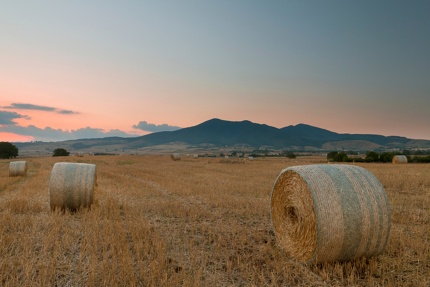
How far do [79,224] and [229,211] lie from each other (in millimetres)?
5057

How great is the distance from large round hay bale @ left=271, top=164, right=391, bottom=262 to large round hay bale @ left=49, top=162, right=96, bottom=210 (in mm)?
7727

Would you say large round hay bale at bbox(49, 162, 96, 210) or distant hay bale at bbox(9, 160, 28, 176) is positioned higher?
large round hay bale at bbox(49, 162, 96, 210)

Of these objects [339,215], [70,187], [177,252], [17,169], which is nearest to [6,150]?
[17,169]

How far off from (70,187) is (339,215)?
908 centimetres

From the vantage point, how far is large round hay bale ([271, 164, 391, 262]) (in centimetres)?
629

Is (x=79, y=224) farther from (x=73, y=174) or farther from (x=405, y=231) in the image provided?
(x=405, y=231)

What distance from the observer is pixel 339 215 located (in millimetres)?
6332

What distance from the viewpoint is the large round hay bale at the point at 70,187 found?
11289 mm

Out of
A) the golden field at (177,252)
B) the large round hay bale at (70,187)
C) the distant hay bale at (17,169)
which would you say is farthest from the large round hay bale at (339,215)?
the distant hay bale at (17,169)

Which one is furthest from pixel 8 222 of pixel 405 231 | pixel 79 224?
pixel 405 231

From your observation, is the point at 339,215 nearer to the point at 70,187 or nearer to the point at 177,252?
the point at 177,252

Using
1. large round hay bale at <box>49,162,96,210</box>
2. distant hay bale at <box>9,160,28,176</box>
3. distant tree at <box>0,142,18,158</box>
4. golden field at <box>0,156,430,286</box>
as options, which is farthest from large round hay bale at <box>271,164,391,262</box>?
distant tree at <box>0,142,18,158</box>

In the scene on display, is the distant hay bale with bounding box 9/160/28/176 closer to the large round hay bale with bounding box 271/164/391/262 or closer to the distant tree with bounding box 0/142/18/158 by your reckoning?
the large round hay bale with bounding box 271/164/391/262

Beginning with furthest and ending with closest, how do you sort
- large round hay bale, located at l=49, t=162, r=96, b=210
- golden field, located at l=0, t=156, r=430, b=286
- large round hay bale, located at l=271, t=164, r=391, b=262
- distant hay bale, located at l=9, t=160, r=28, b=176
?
distant hay bale, located at l=9, t=160, r=28, b=176 < large round hay bale, located at l=49, t=162, r=96, b=210 < large round hay bale, located at l=271, t=164, r=391, b=262 < golden field, located at l=0, t=156, r=430, b=286
